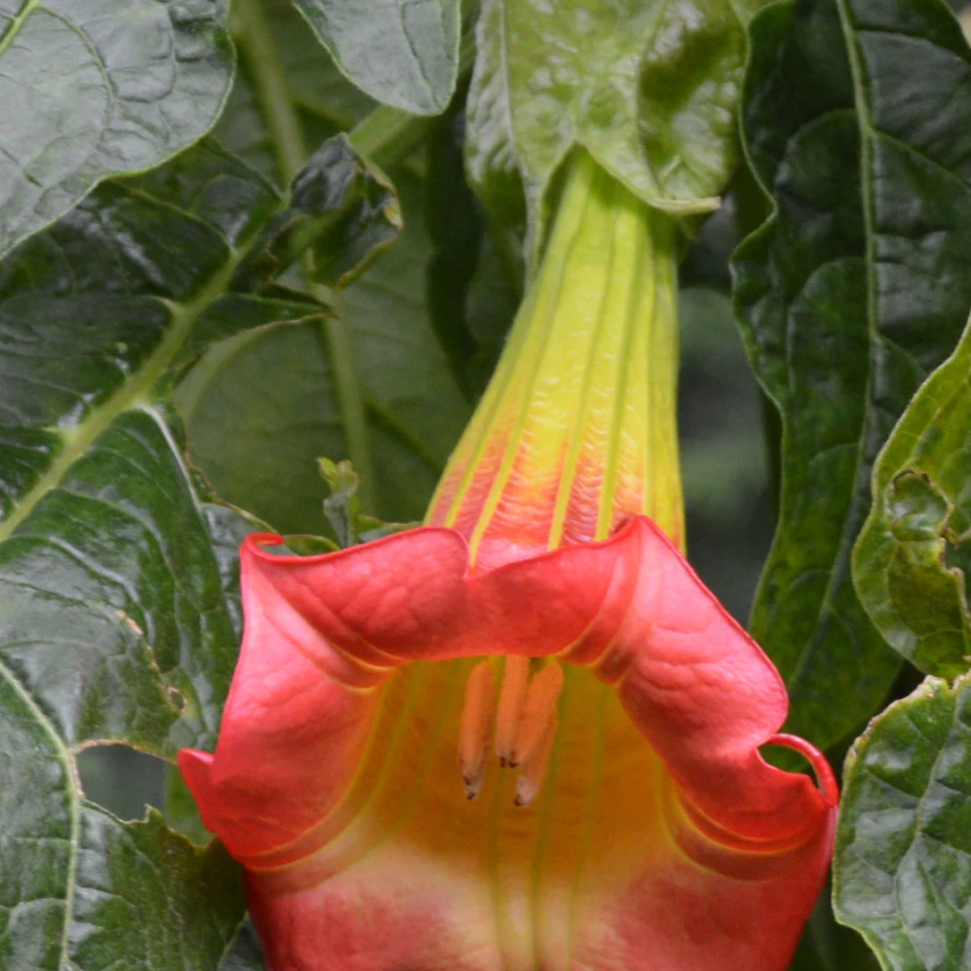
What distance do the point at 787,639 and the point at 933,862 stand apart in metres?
0.16

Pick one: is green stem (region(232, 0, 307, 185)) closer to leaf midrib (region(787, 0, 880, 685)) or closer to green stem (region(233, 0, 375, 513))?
green stem (region(233, 0, 375, 513))

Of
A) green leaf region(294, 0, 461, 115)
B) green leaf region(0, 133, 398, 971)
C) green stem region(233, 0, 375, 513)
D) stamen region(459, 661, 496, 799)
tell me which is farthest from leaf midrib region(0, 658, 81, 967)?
green stem region(233, 0, 375, 513)

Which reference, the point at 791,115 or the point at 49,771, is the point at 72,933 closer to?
the point at 49,771

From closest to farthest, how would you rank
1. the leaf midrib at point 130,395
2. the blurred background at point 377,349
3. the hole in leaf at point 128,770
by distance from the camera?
the leaf midrib at point 130,395 → the blurred background at point 377,349 → the hole in leaf at point 128,770

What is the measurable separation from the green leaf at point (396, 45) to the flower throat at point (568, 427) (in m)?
0.10

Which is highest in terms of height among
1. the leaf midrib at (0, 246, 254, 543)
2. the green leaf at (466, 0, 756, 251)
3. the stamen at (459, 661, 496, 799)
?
the green leaf at (466, 0, 756, 251)

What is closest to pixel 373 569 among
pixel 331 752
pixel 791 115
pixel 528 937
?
pixel 331 752

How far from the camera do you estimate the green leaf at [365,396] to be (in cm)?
85

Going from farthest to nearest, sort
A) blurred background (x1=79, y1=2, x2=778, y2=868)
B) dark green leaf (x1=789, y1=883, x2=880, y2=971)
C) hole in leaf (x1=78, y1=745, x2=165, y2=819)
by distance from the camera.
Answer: hole in leaf (x1=78, y1=745, x2=165, y2=819) < blurred background (x1=79, y1=2, x2=778, y2=868) < dark green leaf (x1=789, y1=883, x2=880, y2=971)

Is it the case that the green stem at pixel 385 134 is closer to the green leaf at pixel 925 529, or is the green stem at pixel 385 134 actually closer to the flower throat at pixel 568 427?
the flower throat at pixel 568 427

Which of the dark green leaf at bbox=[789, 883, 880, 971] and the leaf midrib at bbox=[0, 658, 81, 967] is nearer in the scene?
the leaf midrib at bbox=[0, 658, 81, 967]

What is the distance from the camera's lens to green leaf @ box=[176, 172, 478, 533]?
33.5 inches

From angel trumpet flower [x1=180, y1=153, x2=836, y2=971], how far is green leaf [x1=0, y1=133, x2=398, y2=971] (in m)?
0.05

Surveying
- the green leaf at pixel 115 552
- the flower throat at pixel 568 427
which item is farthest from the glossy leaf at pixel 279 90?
the flower throat at pixel 568 427
